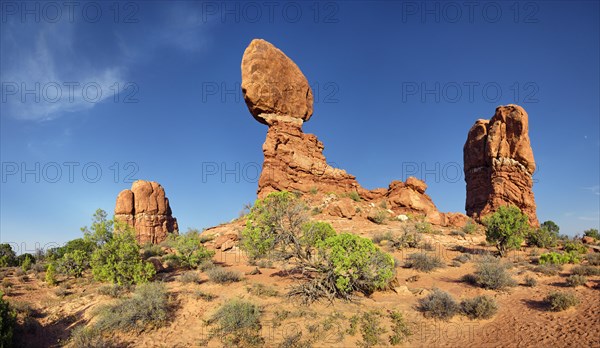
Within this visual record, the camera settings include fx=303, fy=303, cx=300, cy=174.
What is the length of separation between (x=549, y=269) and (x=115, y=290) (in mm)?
20278

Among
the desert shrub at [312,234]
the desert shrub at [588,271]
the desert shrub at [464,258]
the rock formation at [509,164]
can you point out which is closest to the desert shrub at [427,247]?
the desert shrub at [464,258]

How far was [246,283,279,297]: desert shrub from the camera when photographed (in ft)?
43.0

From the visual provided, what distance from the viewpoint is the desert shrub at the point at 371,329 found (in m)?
9.36

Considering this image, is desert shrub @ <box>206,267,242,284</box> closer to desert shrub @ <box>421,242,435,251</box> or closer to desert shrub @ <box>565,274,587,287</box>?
desert shrub @ <box>565,274,587,287</box>

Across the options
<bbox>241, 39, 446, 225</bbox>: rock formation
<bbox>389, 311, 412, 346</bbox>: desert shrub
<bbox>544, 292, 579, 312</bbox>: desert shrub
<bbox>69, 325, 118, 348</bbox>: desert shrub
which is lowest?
<bbox>389, 311, 412, 346</bbox>: desert shrub

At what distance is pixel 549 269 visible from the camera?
14734mm

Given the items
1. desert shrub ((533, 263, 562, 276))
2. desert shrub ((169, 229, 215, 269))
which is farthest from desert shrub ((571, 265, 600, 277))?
desert shrub ((169, 229, 215, 269))

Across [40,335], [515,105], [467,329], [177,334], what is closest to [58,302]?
[40,335]

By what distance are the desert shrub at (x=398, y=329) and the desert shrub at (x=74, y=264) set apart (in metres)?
16.8

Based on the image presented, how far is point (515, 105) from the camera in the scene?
118 ft

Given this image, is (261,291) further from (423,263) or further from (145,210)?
(145,210)

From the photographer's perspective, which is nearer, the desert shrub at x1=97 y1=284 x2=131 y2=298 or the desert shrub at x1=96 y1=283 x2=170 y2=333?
the desert shrub at x1=96 y1=283 x2=170 y2=333

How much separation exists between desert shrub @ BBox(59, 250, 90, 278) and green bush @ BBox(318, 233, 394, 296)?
1411 centimetres

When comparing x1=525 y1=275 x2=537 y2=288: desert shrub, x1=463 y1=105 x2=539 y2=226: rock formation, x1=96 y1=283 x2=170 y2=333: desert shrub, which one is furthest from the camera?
x1=463 y1=105 x2=539 y2=226: rock formation
